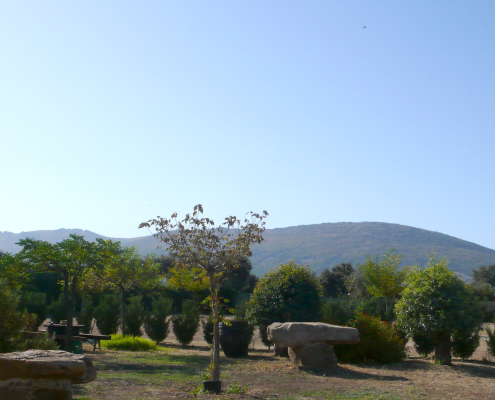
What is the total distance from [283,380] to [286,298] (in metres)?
4.79

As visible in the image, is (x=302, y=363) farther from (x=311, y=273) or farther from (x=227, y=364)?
(x=311, y=273)

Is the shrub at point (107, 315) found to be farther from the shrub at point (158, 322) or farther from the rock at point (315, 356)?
the rock at point (315, 356)

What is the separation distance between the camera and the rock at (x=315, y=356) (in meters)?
10.5

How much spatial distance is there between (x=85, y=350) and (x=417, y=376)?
33.1ft

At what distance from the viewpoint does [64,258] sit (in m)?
13.1

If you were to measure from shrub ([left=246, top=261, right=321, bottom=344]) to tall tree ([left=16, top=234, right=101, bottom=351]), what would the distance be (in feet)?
16.4

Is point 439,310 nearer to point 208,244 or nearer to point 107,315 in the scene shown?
point 208,244

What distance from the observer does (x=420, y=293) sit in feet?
38.9

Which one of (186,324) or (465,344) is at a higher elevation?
(465,344)

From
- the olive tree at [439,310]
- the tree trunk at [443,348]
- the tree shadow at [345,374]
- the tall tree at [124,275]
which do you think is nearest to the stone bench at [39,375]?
the tree shadow at [345,374]

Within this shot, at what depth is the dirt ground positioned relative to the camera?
24.7 feet

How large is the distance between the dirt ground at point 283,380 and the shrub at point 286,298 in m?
1.42

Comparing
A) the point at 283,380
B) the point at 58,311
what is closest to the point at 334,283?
the point at 58,311

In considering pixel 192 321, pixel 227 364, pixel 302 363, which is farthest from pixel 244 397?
pixel 192 321
